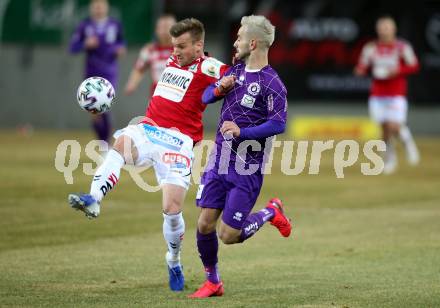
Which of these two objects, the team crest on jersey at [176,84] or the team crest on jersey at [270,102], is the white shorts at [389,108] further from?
the team crest on jersey at [270,102]

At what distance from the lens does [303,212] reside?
46.6 ft

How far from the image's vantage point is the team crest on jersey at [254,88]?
27.2 ft

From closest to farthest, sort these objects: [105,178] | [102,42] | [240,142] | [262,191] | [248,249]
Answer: [105,178] → [240,142] → [248,249] → [262,191] → [102,42]

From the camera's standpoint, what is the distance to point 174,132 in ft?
28.6

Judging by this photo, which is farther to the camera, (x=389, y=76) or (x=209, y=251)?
(x=389, y=76)

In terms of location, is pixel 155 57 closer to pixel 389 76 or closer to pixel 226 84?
A: pixel 389 76

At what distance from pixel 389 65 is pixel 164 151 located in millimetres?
12322

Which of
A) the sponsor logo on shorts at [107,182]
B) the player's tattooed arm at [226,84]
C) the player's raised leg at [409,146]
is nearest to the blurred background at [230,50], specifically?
the player's raised leg at [409,146]

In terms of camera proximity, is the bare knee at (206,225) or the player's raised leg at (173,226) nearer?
the bare knee at (206,225)

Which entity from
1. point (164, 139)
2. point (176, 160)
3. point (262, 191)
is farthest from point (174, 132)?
point (262, 191)

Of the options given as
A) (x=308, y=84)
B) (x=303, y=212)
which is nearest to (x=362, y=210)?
(x=303, y=212)

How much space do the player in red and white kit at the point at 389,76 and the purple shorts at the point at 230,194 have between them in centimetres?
1189

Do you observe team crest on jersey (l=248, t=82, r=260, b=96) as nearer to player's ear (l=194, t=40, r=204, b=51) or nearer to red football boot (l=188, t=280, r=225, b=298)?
player's ear (l=194, t=40, r=204, b=51)

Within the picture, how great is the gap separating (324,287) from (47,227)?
4745 millimetres
